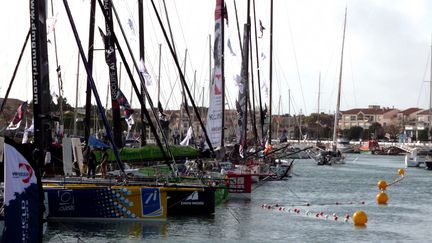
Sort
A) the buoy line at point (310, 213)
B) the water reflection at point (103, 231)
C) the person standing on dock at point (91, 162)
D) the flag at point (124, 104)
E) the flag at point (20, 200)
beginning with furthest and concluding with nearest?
the buoy line at point (310, 213), the flag at point (124, 104), the person standing on dock at point (91, 162), the water reflection at point (103, 231), the flag at point (20, 200)

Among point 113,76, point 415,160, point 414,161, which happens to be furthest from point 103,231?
point 414,161

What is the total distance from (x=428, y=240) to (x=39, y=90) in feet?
52.3

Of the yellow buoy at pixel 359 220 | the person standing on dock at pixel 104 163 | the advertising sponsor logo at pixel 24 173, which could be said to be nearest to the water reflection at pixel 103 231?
the person standing on dock at pixel 104 163

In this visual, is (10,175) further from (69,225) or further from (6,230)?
(69,225)

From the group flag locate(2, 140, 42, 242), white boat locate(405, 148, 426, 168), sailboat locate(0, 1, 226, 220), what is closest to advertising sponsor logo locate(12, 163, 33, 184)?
flag locate(2, 140, 42, 242)

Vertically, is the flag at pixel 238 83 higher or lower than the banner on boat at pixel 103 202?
higher

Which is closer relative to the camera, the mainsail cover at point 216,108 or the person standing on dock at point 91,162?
the person standing on dock at point 91,162

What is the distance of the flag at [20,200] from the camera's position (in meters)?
18.7

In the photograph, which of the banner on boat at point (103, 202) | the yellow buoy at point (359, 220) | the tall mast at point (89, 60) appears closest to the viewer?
the banner on boat at point (103, 202)

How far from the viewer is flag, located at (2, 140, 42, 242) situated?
1867 cm

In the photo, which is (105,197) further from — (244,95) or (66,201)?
(244,95)

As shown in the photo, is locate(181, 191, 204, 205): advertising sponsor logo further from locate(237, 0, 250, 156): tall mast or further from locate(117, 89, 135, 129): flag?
locate(237, 0, 250, 156): tall mast

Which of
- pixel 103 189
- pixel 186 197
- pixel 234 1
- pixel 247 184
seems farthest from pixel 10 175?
pixel 234 1

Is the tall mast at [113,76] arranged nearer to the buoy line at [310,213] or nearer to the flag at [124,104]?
the flag at [124,104]
